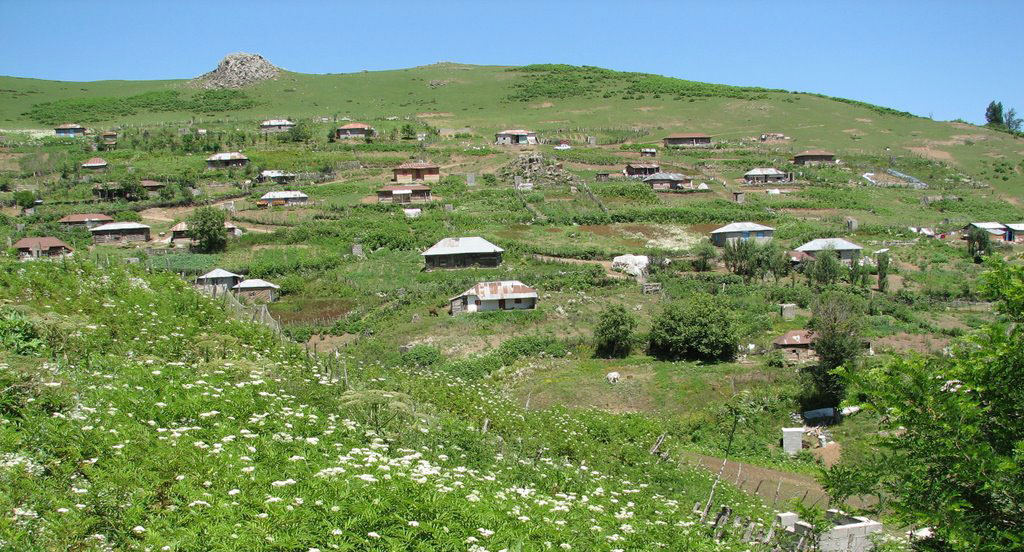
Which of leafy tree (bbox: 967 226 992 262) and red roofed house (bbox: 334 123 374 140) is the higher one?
red roofed house (bbox: 334 123 374 140)

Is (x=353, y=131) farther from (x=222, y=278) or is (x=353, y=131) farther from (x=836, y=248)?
(x=836, y=248)

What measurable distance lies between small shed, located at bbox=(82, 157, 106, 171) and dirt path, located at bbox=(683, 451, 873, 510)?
2530 inches

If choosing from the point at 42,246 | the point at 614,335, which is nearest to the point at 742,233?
the point at 614,335

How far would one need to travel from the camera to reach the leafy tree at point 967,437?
650cm

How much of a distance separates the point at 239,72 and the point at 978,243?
120385mm

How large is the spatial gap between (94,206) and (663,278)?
4288 cm

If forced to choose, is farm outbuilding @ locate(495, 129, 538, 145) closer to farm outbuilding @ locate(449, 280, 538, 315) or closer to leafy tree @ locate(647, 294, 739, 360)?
farm outbuilding @ locate(449, 280, 538, 315)

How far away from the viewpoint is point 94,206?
5688cm

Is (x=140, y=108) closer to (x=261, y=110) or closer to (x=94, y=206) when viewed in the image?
(x=261, y=110)

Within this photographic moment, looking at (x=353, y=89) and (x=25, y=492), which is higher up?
(x=353, y=89)

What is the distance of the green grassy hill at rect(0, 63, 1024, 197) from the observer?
9288 cm

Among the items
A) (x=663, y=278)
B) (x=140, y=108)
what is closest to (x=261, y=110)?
(x=140, y=108)

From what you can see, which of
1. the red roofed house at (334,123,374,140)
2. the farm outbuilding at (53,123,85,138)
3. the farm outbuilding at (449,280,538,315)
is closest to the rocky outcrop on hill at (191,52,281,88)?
the farm outbuilding at (53,123,85,138)

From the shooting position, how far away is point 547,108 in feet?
355
